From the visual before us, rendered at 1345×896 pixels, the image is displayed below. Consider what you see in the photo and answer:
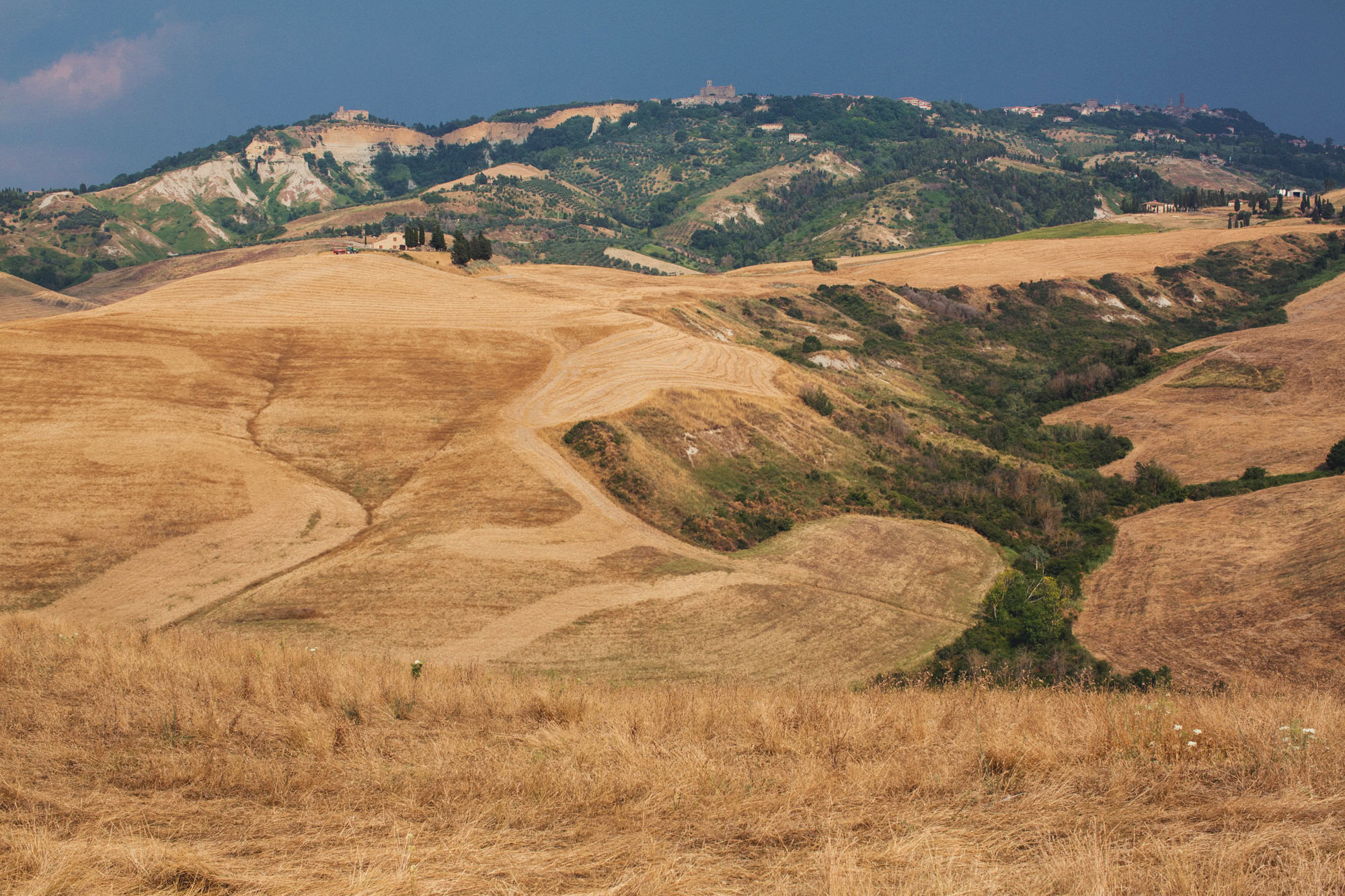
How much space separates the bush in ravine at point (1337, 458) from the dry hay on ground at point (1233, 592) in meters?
5.76

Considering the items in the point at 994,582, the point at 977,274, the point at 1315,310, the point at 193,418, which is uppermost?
the point at 977,274

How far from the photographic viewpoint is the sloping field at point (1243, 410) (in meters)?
48.3

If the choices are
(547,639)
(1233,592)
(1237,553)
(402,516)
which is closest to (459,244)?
(402,516)

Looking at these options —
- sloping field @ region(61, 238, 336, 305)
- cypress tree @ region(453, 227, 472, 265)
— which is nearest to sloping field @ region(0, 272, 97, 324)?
sloping field @ region(61, 238, 336, 305)

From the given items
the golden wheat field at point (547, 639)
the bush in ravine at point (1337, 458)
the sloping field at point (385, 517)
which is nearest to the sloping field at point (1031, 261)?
the golden wheat field at point (547, 639)

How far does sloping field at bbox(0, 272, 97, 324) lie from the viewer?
143000 millimetres

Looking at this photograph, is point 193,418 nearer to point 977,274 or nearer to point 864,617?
point 864,617

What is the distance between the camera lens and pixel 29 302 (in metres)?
151

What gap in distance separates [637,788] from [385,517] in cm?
2687

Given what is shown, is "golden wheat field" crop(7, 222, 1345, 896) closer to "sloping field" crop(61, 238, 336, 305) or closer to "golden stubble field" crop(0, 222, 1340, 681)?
"golden stubble field" crop(0, 222, 1340, 681)

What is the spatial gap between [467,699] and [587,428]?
29245 mm

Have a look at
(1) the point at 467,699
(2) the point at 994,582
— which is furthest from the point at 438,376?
(1) the point at 467,699

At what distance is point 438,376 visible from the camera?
49.9 metres

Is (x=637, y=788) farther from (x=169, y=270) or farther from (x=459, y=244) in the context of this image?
(x=169, y=270)
